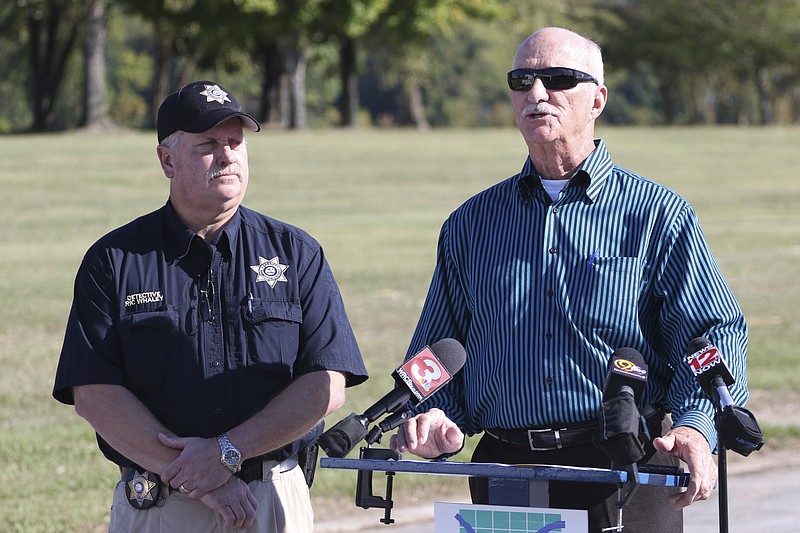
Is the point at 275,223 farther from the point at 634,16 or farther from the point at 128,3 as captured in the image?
the point at 634,16

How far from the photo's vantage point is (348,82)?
6172cm

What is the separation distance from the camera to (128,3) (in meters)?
53.4

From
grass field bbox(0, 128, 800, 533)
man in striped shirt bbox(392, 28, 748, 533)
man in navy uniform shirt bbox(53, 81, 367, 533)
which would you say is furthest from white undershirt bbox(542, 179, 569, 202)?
grass field bbox(0, 128, 800, 533)

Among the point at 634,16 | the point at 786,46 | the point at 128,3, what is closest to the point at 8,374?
the point at 128,3

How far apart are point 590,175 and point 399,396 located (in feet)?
3.13

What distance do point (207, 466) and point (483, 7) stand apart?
54.9m

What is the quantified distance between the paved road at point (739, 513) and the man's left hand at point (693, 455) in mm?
3795

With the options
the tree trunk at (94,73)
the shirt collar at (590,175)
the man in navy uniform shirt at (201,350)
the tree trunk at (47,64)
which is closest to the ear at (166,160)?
the man in navy uniform shirt at (201,350)

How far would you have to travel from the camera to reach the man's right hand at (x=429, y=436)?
11.7ft

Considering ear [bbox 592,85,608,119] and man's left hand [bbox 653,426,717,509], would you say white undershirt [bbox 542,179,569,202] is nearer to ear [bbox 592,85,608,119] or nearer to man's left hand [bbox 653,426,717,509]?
ear [bbox 592,85,608,119]

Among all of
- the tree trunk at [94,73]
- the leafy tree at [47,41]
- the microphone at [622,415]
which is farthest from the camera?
the leafy tree at [47,41]

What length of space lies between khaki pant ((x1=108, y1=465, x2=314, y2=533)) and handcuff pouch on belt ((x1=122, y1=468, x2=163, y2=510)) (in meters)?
0.03

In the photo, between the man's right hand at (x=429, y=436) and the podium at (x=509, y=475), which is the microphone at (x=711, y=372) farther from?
the man's right hand at (x=429, y=436)

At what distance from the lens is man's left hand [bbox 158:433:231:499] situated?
388 cm
